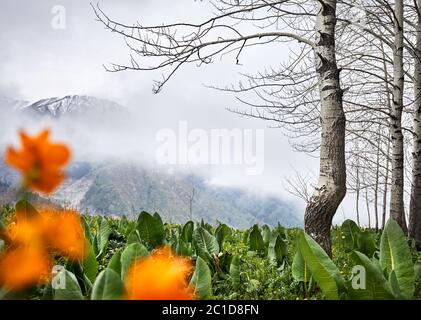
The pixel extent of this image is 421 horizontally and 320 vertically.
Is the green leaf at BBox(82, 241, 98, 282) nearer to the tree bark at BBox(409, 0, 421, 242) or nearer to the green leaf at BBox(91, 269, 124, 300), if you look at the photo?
the green leaf at BBox(91, 269, 124, 300)

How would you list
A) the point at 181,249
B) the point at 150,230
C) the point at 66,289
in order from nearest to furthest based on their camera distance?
the point at 66,289 < the point at 181,249 < the point at 150,230

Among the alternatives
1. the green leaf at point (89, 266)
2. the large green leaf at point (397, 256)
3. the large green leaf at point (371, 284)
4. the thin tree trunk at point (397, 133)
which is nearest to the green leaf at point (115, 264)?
the green leaf at point (89, 266)

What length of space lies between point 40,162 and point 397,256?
195 cm

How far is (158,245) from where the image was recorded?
3.20 m

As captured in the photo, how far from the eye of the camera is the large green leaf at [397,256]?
196 cm

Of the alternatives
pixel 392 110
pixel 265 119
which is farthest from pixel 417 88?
pixel 265 119

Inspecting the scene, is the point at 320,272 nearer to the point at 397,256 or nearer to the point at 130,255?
the point at 397,256

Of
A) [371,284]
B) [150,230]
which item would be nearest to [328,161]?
[150,230]

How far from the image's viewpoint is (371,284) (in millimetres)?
1572

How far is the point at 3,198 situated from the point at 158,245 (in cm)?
279

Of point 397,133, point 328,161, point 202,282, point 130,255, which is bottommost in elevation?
point 202,282

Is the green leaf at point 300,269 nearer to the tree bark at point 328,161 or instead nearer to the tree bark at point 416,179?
the tree bark at point 328,161

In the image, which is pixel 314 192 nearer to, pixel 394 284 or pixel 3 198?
pixel 394 284

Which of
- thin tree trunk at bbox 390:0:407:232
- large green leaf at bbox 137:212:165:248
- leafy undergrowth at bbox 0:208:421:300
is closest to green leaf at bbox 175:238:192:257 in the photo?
leafy undergrowth at bbox 0:208:421:300
